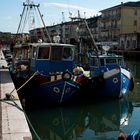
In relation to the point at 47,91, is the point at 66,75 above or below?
above

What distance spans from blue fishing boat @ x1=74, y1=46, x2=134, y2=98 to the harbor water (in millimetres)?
561

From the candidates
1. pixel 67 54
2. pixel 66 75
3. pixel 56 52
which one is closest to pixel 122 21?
pixel 67 54

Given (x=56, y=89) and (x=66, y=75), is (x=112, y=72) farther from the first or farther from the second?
(x=56, y=89)

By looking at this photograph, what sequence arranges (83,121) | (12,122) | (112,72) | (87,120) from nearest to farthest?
(12,122), (83,121), (87,120), (112,72)

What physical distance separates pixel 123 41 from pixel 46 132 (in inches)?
2632

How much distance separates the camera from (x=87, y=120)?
1603 cm

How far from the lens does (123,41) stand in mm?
79062

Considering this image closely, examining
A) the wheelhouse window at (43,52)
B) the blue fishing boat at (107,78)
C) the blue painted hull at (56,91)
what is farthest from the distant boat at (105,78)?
the wheelhouse window at (43,52)

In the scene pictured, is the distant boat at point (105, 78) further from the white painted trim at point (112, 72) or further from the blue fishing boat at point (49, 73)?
the blue fishing boat at point (49, 73)

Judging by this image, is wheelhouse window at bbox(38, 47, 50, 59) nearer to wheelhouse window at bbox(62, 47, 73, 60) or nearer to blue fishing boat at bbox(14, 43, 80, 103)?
blue fishing boat at bbox(14, 43, 80, 103)

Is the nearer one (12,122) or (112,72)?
(12,122)

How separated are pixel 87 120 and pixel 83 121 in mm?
258

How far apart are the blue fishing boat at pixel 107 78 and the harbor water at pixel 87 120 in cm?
56

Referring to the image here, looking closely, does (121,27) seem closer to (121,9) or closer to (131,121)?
(121,9)
